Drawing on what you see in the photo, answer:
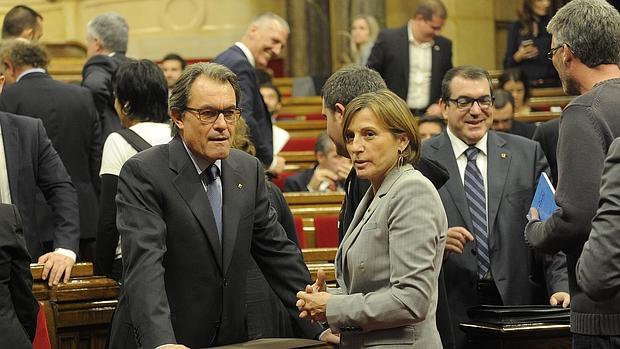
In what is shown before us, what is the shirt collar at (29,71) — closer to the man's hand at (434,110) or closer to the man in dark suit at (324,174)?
the man in dark suit at (324,174)

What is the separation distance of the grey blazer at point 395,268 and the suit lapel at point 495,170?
156 centimetres

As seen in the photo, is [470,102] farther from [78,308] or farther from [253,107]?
[253,107]

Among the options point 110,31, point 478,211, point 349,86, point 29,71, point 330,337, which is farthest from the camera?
point 110,31

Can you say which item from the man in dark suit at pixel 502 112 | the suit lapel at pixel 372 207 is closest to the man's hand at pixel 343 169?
the man in dark suit at pixel 502 112

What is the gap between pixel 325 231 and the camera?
260 inches

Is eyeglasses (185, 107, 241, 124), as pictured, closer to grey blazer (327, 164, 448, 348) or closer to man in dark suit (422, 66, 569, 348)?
grey blazer (327, 164, 448, 348)

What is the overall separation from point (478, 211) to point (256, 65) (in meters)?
2.91

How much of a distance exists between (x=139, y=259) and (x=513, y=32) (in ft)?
25.6

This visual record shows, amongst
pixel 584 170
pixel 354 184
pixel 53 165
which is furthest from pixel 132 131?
pixel 584 170

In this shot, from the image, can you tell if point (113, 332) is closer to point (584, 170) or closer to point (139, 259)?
point (139, 259)

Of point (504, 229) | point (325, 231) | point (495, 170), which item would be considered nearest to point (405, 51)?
point (325, 231)

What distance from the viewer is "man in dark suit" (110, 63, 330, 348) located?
380 centimetres

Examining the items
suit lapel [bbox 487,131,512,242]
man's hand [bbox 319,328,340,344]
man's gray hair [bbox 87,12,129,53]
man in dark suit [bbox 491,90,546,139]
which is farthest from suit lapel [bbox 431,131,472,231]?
man's gray hair [bbox 87,12,129,53]

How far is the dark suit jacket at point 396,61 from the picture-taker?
9.66m
